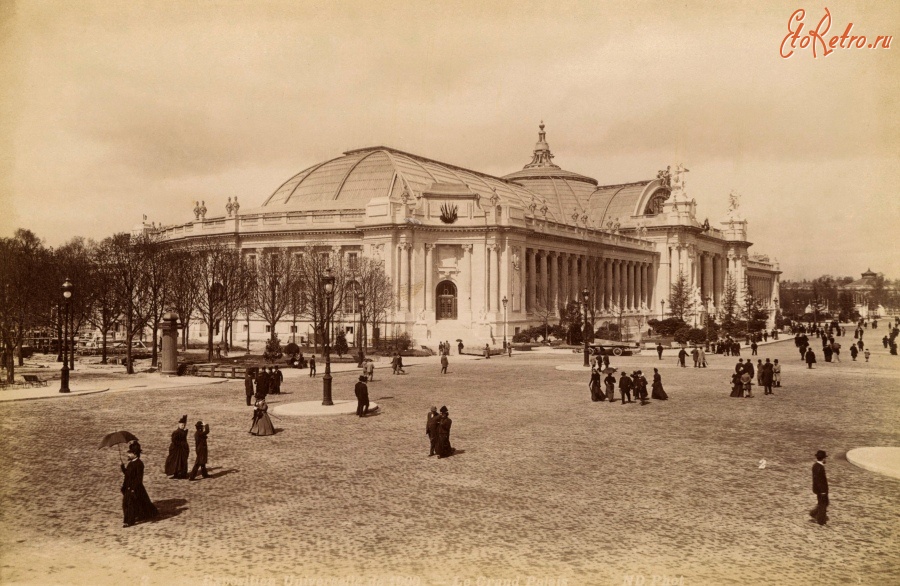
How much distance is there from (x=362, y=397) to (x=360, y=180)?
64933 millimetres

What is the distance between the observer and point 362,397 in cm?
2577

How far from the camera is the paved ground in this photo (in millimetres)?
11469

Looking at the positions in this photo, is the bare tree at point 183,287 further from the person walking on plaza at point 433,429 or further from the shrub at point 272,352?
the person walking on plaza at point 433,429

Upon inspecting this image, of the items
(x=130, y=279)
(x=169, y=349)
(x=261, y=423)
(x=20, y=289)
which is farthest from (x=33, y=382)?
(x=261, y=423)

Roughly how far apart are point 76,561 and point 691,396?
26.6 m

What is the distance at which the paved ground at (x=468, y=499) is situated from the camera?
11.5 metres

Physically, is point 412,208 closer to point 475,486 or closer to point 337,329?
point 337,329

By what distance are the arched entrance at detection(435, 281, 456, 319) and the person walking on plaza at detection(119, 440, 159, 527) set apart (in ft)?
204

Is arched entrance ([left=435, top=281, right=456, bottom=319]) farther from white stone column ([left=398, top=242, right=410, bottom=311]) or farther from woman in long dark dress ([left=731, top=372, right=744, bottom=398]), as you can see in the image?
woman in long dark dress ([left=731, top=372, right=744, bottom=398])

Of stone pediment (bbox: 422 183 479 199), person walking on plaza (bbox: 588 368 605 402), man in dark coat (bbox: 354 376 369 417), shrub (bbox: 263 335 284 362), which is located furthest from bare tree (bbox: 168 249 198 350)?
person walking on plaza (bbox: 588 368 605 402)

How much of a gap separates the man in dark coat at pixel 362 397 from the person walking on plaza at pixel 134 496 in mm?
11935

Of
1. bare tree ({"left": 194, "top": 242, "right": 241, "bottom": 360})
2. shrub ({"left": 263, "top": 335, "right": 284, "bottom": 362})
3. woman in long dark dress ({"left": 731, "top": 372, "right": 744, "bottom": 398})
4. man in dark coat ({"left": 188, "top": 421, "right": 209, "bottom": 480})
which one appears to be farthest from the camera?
bare tree ({"left": 194, "top": 242, "right": 241, "bottom": 360})

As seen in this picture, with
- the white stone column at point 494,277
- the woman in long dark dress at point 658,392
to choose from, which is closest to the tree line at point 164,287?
the white stone column at point 494,277

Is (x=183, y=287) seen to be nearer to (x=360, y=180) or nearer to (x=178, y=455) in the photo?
(x=360, y=180)
